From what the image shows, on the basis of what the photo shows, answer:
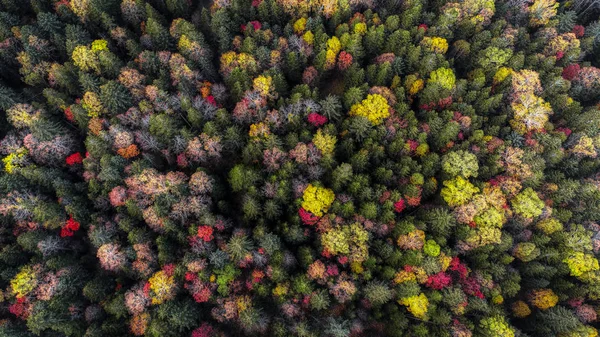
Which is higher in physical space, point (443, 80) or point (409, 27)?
point (409, 27)

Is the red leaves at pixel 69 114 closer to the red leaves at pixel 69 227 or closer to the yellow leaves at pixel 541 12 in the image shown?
the red leaves at pixel 69 227

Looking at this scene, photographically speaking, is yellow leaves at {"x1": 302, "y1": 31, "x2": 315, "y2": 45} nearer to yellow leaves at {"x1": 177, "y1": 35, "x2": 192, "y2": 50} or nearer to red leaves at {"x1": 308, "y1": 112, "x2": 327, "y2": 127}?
red leaves at {"x1": 308, "y1": 112, "x2": 327, "y2": 127}

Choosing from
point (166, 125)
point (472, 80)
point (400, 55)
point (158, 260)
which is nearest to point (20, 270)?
point (158, 260)

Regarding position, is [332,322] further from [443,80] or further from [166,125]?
[443,80]

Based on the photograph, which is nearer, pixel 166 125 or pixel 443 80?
pixel 166 125

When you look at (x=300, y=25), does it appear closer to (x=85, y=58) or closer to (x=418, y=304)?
(x=85, y=58)
